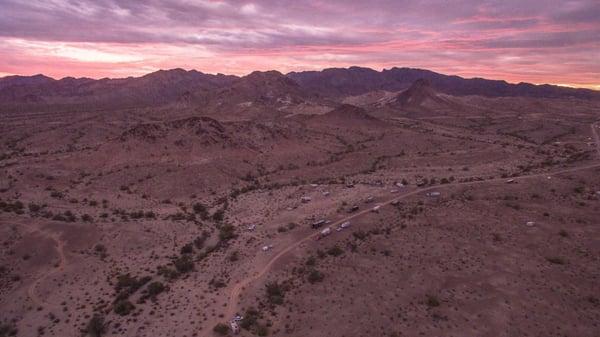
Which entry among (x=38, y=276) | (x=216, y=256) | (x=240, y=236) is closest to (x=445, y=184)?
(x=240, y=236)

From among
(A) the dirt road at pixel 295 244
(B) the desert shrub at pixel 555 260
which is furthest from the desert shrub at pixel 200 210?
(B) the desert shrub at pixel 555 260

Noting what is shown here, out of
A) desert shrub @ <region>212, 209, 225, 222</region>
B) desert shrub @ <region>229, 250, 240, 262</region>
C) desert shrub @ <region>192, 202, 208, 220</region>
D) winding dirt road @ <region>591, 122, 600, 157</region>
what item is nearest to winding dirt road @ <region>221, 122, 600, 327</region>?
desert shrub @ <region>229, 250, 240, 262</region>

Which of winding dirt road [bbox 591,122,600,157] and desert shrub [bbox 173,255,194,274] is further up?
winding dirt road [bbox 591,122,600,157]

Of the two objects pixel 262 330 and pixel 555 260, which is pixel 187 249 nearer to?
pixel 262 330

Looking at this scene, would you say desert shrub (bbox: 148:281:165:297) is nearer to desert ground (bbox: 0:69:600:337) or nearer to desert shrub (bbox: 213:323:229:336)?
desert ground (bbox: 0:69:600:337)

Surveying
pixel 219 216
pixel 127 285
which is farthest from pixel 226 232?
pixel 127 285

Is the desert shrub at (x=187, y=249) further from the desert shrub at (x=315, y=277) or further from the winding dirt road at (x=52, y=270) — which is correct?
the desert shrub at (x=315, y=277)

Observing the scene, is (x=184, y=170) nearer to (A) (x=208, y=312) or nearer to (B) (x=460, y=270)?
(A) (x=208, y=312)
